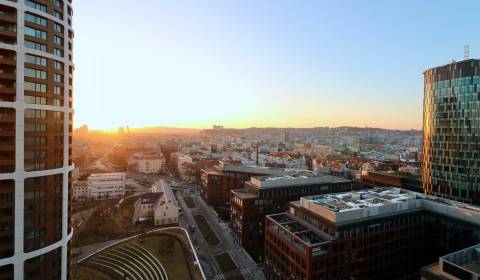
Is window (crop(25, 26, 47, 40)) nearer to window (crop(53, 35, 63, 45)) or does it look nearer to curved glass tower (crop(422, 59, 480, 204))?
window (crop(53, 35, 63, 45))

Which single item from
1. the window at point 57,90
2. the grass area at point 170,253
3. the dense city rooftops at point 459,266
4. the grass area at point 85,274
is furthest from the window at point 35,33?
the dense city rooftops at point 459,266

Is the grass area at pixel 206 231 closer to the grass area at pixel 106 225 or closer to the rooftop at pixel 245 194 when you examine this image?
the rooftop at pixel 245 194

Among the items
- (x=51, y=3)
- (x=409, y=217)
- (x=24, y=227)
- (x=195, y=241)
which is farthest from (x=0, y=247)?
(x=409, y=217)

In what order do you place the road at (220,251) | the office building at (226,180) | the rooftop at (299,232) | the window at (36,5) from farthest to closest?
1. the office building at (226,180)
2. the road at (220,251)
3. the rooftop at (299,232)
4. the window at (36,5)

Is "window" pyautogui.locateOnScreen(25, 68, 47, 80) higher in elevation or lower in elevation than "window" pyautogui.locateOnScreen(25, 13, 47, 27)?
lower

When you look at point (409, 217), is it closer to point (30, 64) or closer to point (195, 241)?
point (195, 241)

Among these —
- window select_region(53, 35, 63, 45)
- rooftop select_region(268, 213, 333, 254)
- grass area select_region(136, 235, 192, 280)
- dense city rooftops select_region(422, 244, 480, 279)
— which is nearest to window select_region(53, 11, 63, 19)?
window select_region(53, 35, 63, 45)

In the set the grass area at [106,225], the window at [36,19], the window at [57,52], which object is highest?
the window at [36,19]
